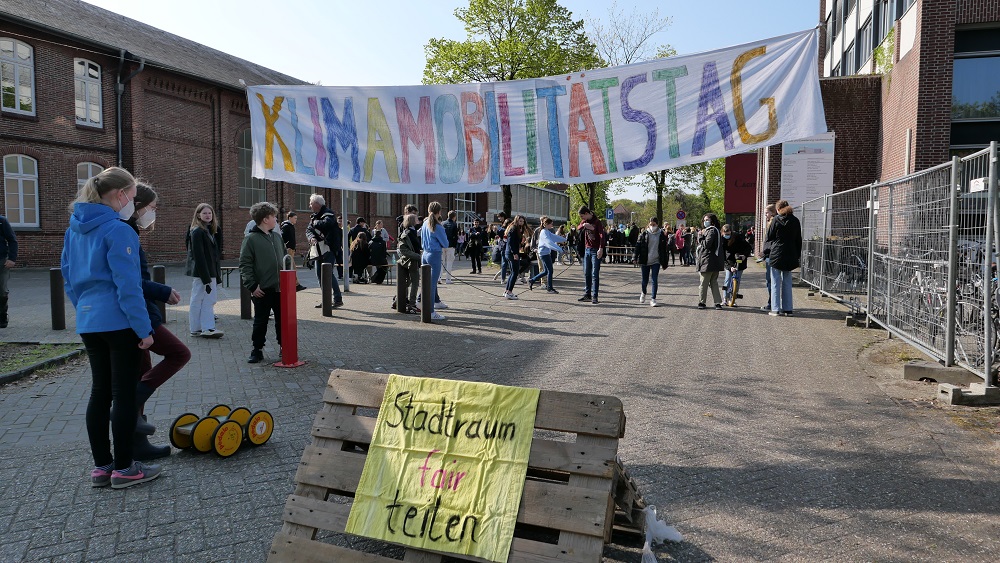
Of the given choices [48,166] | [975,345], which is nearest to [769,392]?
[975,345]

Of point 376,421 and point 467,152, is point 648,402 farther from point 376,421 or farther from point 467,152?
point 376,421

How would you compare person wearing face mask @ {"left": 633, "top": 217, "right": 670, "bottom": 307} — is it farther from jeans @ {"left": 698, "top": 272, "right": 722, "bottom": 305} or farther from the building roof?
the building roof

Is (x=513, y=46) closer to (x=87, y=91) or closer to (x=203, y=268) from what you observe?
(x=87, y=91)

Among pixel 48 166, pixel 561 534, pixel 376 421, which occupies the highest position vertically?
pixel 48 166

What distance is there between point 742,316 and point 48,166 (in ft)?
78.0

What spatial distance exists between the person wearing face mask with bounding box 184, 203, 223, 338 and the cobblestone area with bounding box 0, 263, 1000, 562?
379mm

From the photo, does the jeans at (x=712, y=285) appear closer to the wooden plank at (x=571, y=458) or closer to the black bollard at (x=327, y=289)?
the black bollard at (x=327, y=289)

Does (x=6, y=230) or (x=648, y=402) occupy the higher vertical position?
(x=6, y=230)

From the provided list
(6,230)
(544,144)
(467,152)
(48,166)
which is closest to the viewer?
(544,144)

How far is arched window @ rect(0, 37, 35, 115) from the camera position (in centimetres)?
2314

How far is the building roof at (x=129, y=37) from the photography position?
23953 mm

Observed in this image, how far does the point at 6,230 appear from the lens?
10773 millimetres

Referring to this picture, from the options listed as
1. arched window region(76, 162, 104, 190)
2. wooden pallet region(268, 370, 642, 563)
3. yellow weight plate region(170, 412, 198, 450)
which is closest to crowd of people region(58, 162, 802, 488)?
yellow weight plate region(170, 412, 198, 450)

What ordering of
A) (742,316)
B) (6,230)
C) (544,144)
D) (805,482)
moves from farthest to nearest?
1. (742,316)
2. (6,230)
3. (544,144)
4. (805,482)
